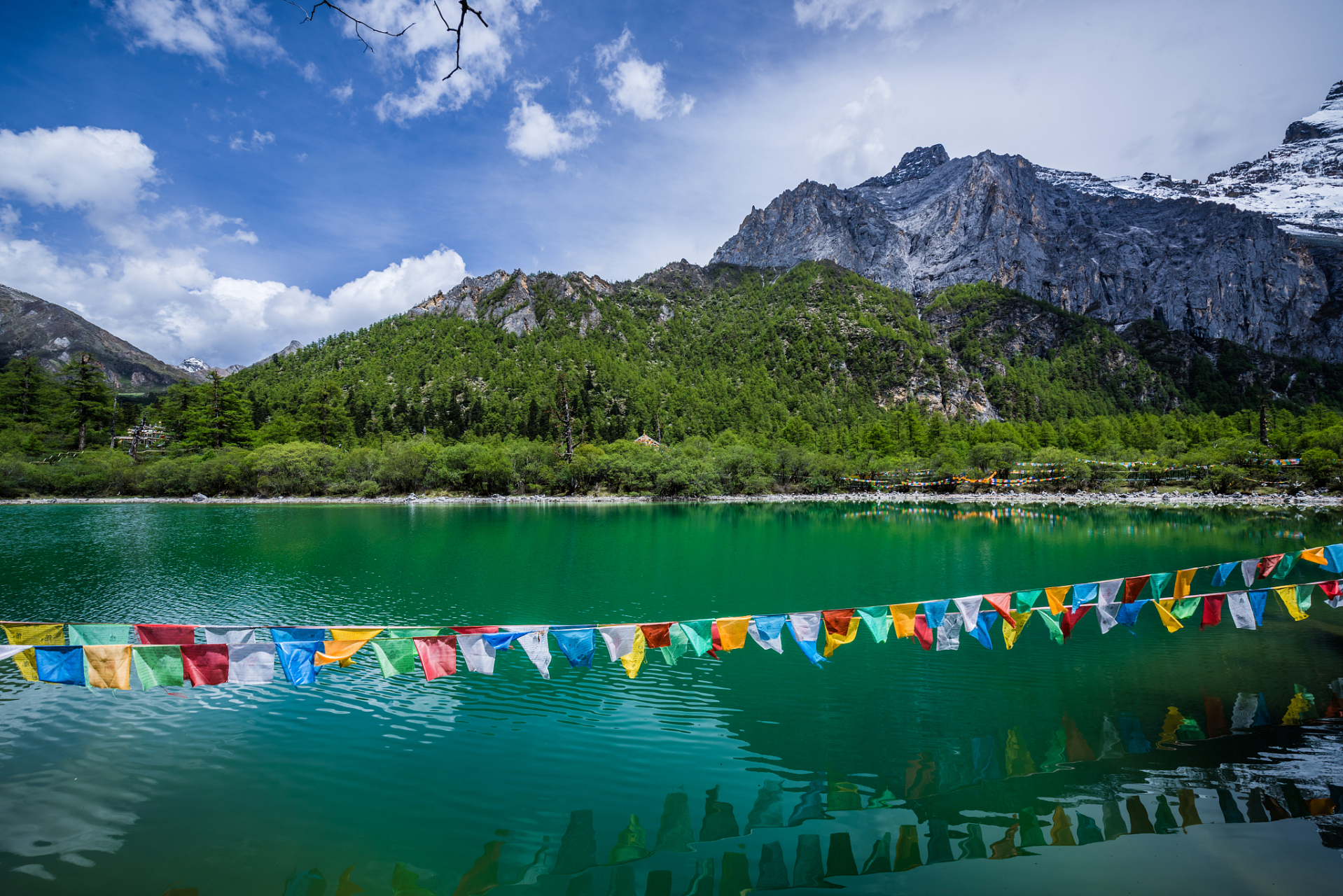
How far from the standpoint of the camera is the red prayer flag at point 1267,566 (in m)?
14.6

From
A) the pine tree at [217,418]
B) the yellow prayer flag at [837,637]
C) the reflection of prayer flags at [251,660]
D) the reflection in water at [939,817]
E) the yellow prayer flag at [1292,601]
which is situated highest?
the pine tree at [217,418]

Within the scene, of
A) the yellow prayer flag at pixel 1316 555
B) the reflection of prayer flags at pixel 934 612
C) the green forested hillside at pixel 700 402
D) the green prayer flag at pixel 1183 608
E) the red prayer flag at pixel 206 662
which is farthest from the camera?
the green forested hillside at pixel 700 402

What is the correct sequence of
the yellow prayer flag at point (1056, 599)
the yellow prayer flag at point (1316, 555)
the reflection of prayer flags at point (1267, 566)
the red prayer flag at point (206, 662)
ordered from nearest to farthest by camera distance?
1. the red prayer flag at point (206, 662)
2. the yellow prayer flag at point (1056, 599)
3. the yellow prayer flag at point (1316, 555)
4. the reflection of prayer flags at point (1267, 566)

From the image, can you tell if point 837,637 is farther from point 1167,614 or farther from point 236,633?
point 236,633

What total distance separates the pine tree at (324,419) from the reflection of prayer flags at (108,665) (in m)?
114

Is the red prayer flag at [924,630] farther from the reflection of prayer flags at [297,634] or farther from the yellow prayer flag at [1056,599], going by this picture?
the reflection of prayer flags at [297,634]

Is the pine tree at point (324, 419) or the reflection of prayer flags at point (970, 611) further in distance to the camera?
the pine tree at point (324, 419)

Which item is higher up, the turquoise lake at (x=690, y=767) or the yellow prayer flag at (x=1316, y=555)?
the yellow prayer flag at (x=1316, y=555)

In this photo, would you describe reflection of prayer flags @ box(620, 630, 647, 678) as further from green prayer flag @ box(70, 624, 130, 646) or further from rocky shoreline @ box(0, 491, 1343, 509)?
rocky shoreline @ box(0, 491, 1343, 509)

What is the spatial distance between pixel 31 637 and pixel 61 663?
52.3 inches

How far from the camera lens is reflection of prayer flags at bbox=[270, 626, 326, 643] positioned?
31.2 feet

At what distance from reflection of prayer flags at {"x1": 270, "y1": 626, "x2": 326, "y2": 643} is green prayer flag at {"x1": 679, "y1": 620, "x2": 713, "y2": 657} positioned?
5747 millimetres

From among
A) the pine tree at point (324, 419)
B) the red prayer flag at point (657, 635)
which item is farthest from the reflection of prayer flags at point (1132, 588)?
the pine tree at point (324, 419)

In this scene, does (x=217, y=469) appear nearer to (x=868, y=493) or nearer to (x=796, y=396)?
(x=868, y=493)
